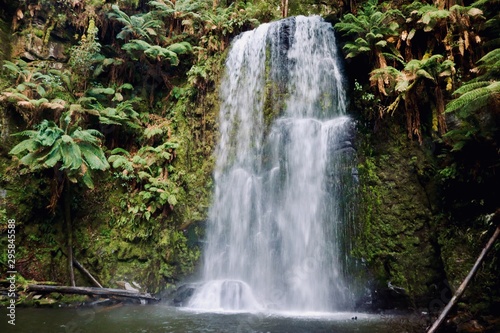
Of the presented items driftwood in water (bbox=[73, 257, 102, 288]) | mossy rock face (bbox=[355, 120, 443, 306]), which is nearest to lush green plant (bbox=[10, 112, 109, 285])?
driftwood in water (bbox=[73, 257, 102, 288])

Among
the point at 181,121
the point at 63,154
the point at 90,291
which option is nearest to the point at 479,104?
the point at 181,121

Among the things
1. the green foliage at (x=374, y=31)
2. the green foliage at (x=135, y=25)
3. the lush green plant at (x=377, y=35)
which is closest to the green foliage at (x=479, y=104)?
the lush green plant at (x=377, y=35)

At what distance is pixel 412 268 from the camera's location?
7.33 meters

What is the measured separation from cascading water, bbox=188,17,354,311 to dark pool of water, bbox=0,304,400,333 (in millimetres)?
1062

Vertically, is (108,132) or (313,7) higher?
(313,7)

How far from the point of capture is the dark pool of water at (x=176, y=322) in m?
5.54

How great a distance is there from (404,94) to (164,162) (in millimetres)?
6989

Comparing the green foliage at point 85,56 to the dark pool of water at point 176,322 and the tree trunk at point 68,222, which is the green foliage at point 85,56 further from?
the dark pool of water at point 176,322

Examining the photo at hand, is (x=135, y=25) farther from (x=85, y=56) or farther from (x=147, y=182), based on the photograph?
(x=147, y=182)

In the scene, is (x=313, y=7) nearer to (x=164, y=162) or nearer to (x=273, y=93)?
(x=273, y=93)

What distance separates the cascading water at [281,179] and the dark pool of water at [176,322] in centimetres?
106

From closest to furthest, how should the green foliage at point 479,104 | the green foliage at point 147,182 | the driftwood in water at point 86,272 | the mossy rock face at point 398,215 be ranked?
the green foliage at point 479,104, the mossy rock face at point 398,215, the driftwood in water at point 86,272, the green foliage at point 147,182

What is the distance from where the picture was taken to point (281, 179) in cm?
912

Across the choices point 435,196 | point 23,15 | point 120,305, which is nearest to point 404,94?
point 435,196
